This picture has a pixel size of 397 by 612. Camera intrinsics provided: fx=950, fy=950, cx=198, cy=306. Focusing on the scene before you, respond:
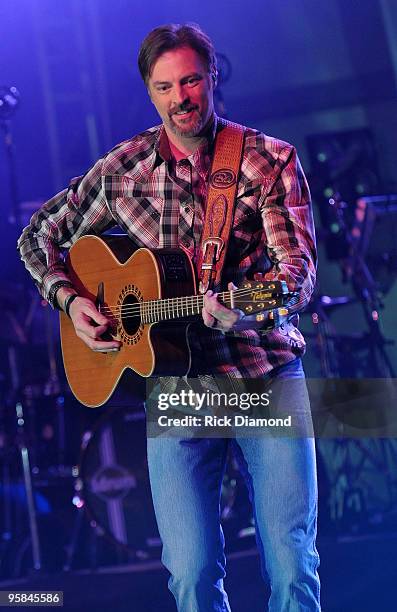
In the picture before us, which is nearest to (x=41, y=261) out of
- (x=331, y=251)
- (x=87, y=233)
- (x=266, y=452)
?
(x=87, y=233)

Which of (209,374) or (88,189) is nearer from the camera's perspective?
(209,374)

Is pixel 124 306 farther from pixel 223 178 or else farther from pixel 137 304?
pixel 223 178

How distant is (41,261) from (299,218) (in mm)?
1052

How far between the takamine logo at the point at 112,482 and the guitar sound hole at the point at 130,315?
6.77 feet

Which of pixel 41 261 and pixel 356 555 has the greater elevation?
pixel 41 261

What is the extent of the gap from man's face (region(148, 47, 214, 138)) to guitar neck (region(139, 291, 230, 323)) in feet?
1.69

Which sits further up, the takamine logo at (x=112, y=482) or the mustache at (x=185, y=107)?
the mustache at (x=185, y=107)

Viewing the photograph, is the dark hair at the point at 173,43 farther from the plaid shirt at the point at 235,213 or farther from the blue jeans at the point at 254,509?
the blue jeans at the point at 254,509

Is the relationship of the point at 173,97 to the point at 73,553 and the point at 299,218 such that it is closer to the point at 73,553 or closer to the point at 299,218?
the point at 299,218

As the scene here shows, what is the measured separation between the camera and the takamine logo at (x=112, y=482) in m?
4.95

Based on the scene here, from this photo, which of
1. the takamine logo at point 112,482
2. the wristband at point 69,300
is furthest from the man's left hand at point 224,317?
the takamine logo at point 112,482

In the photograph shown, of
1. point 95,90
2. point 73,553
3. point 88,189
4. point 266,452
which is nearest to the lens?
point 266,452

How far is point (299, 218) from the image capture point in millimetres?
2756

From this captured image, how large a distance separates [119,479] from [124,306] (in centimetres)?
214
